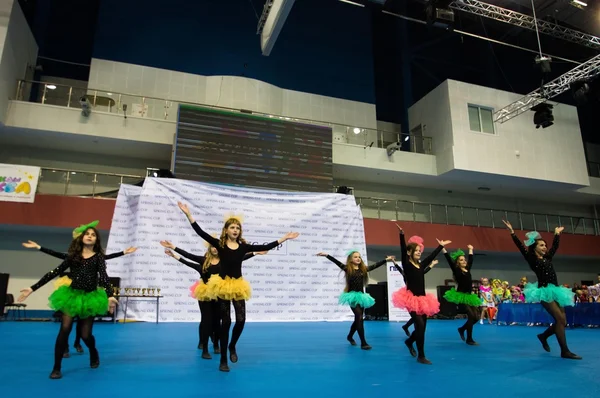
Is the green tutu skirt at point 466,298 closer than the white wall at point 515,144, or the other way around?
the green tutu skirt at point 466,298

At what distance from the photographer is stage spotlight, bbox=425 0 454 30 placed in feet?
39.3

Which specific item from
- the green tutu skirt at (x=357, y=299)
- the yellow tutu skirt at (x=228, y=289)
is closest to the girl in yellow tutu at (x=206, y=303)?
the yellow tutu skirt at (x=228, y=289)

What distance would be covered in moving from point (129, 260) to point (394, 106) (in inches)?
662

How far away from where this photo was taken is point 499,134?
18953 millimetres

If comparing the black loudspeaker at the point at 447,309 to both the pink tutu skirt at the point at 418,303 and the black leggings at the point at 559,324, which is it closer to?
the black leggings at the point at 559,324

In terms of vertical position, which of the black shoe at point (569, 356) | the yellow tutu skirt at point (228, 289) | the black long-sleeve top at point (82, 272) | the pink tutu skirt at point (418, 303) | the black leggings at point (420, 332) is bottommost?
the black shoe at point (569, 356)

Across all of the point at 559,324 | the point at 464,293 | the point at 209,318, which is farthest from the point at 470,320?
the point at 209,318

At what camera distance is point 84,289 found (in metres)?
4.43

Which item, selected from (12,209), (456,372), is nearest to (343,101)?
(12,209)

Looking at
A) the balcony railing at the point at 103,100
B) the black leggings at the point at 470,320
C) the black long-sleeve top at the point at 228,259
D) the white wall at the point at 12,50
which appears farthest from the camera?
the balcony railing at the point at 103,100

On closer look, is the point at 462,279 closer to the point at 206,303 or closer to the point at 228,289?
the point at 206,303

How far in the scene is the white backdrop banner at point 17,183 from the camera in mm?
12359

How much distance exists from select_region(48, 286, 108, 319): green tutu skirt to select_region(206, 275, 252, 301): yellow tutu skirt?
1.15 meters

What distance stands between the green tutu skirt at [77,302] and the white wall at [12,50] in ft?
41.5
